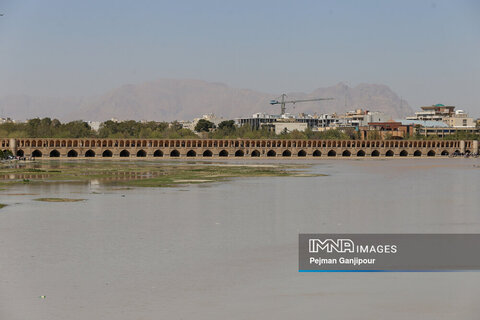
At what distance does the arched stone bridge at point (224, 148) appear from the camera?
460ft

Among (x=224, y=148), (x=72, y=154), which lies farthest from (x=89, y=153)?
(x=224, y=148)

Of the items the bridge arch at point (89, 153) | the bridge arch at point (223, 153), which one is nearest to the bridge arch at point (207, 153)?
the bridge arch at point (223, 153)

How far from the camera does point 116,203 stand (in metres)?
42.3

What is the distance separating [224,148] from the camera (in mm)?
149125

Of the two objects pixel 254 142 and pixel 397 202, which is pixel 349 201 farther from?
pixel 254 142

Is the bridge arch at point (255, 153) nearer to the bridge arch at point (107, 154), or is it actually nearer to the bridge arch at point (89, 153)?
the bridge arch at point (107, 154)

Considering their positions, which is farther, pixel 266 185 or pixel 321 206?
pixel 266 185

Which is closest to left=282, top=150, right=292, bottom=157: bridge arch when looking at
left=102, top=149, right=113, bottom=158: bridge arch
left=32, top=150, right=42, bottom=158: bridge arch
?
left=102, top=149, right=113, bottom=158: bridge arch

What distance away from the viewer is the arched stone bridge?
140250 mm

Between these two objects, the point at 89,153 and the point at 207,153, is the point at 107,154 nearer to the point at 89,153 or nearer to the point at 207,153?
the point at 89,153

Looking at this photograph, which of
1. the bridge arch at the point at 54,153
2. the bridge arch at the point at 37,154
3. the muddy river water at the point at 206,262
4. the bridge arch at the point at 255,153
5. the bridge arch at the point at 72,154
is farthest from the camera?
the bridge arch at the point at 255,153

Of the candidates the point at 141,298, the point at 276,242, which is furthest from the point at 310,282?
the point at 276,242

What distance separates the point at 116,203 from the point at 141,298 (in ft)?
78.8

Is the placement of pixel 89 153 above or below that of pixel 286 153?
below
